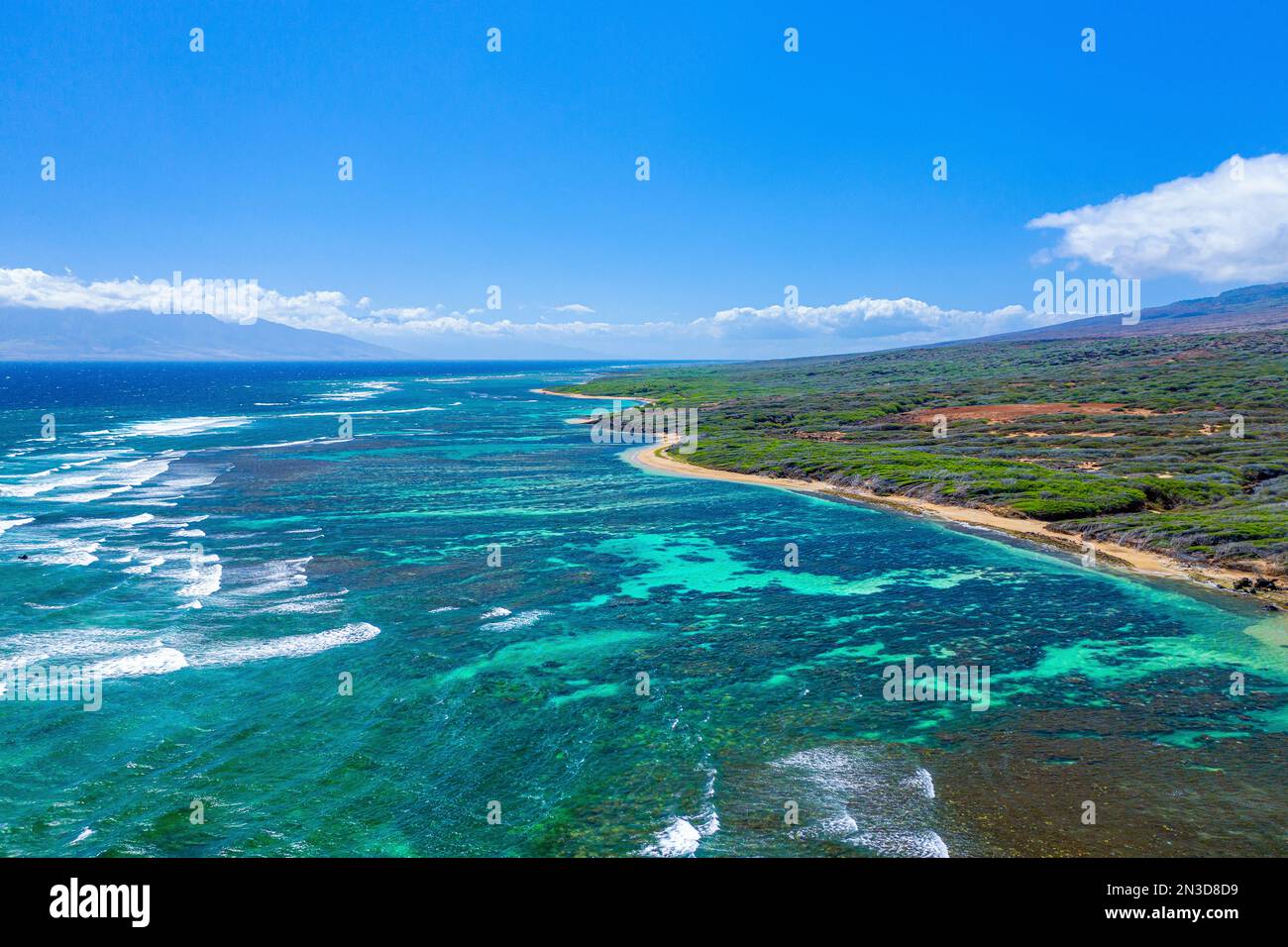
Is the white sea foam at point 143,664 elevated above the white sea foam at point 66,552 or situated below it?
below

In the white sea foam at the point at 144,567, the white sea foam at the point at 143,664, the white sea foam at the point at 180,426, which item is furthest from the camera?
the white sea foam at the point at 180,426

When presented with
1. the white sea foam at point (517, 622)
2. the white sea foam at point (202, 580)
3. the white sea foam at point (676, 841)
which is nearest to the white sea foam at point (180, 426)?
the white sea foam at point (202, 580)

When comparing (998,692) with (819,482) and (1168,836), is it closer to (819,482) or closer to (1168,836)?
(1168,836)

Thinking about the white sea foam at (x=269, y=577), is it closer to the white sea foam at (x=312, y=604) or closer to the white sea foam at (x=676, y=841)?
the white sea foam at (x=312, y=604)

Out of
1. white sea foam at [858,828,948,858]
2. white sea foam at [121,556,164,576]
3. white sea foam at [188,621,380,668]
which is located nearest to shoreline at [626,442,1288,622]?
white sea foam at [858,828,948,858]

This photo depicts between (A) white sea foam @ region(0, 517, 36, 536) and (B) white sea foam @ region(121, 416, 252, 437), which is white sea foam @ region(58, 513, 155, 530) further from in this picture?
(B) white sea foam @ region(121, 416, 252, 437)

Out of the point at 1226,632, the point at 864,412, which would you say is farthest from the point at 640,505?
Answer: the point at 864,412
